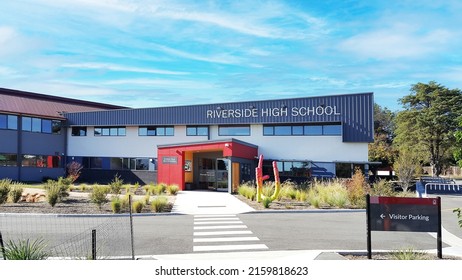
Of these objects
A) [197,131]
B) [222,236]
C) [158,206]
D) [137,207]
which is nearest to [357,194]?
[158,206]

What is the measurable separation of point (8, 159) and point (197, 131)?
48.9 ft

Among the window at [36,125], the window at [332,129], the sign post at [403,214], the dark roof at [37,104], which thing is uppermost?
the dark roof at [37,104]

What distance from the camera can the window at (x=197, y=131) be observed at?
1437 inches

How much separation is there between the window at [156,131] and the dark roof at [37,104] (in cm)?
786

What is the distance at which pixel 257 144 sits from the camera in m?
34.9

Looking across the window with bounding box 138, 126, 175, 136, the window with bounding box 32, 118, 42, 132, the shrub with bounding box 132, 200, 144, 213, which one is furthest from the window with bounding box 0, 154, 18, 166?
the shrub with bounding box 132, 200, 144, 213

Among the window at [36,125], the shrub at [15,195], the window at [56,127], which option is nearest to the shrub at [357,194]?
the shrub at [15,195]

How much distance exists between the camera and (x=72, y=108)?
43719mm

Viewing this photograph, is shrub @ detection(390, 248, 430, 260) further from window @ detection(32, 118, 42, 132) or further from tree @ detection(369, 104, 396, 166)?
tree @ detection(369, 104, 396, 166)

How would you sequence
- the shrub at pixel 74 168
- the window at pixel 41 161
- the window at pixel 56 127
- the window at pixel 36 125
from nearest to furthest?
1. the window at pixel 41 161
2. the window at pixel 36 125
3. the shrub at pixel 74 168
4. the window at pixel 56 127

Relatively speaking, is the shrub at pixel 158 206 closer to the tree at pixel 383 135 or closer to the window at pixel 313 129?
the window at pixel 313 129

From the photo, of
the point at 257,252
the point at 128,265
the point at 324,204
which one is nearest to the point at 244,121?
the point at 324,204

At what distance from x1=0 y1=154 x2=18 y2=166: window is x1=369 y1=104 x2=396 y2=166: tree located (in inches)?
1336

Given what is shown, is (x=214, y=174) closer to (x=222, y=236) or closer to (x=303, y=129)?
(x=303, y=129)
